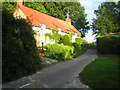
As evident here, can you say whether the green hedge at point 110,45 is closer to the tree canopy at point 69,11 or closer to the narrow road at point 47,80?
the narrow road at point 47,80

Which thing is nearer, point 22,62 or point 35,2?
point 22,62

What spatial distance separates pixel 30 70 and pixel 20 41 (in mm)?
2851

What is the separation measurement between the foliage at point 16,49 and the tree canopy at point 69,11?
23110mm

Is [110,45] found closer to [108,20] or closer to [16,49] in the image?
[16,49]

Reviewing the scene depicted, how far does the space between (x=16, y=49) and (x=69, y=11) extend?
1607 inches

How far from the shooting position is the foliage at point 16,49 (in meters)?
8.25

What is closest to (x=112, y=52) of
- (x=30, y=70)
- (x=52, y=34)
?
(x=52, y=34)

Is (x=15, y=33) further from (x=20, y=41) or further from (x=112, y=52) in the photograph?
(x=112, y=52)

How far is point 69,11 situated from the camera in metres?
46.5

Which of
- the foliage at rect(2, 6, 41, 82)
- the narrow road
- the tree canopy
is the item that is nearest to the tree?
the tree canopy

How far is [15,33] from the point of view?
363 inches

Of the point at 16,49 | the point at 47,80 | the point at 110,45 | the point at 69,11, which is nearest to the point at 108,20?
the point at 69,11

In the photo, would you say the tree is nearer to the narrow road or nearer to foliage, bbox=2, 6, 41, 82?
the narrow road

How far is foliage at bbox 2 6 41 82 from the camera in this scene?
8255mm
